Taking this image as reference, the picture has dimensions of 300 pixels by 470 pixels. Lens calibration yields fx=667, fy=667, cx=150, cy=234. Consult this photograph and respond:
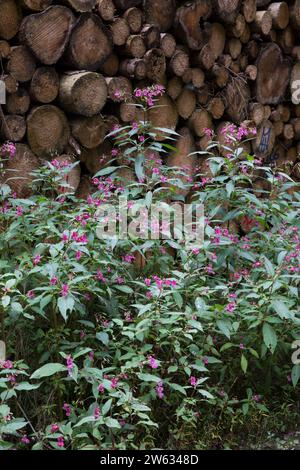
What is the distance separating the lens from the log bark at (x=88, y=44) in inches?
121

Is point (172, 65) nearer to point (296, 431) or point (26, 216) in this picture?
point (26, 216)

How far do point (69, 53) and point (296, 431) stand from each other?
75.1 inches

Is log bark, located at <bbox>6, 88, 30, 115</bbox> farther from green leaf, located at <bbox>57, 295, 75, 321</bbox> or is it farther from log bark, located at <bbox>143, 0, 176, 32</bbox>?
green leaf, located at <bbox>57, 295, 75, 321</bbox>

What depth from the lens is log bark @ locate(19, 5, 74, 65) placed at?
115 inches

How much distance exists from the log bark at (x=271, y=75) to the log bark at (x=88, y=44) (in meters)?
1.44

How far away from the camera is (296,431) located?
8.01 feet

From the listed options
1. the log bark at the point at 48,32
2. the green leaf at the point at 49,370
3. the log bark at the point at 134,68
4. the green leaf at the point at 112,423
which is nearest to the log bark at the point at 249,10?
the log bark at the point at 134,68

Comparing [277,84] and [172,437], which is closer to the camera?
[172,437]

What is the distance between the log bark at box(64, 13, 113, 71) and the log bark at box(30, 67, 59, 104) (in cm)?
13

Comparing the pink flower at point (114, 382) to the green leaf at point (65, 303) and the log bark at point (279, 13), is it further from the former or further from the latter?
the log bark at point (279, 13)

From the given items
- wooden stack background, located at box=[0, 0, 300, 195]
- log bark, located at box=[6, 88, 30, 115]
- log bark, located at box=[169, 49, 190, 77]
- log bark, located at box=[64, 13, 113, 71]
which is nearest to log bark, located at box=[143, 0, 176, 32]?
wooden stack background, located at box=[0, 0, 300, 195]
